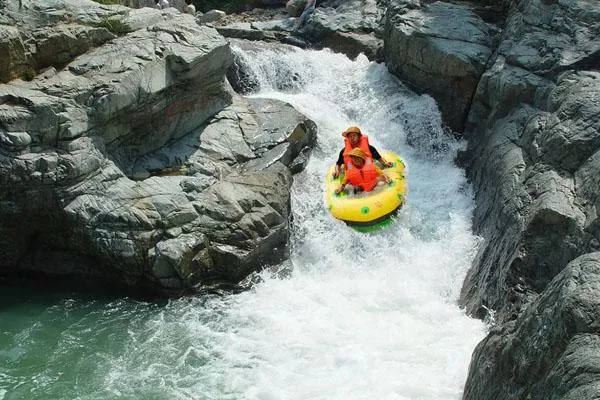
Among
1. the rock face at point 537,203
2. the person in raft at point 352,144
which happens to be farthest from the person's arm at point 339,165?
the rock face at point 537,203

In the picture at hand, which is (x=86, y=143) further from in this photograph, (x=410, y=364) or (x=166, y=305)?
(x=410, y=364)

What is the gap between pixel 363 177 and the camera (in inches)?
407

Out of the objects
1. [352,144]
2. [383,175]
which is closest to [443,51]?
[352,144]

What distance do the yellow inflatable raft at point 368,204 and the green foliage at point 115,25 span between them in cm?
418

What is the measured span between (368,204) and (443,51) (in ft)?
13.4

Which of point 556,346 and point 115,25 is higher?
point 115,25

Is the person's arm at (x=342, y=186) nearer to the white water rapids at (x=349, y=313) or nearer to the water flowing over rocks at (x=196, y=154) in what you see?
the white water rapids at (x=349, y=313)

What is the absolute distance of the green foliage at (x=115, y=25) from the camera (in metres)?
9.98

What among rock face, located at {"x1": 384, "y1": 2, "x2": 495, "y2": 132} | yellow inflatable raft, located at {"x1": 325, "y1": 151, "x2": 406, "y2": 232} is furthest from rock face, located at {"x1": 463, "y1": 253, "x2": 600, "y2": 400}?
rock face, located at {"x1": 384, "y1": 2, "x2": 495, "y2": 132}

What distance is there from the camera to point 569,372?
14.5 ft

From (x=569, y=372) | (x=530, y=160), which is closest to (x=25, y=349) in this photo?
(x=569, y=372)

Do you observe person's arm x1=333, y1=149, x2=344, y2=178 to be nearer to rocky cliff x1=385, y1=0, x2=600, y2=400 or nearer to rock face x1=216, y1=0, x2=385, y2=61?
rocky cliff x1=385, y1=0, x2=600, y2=400

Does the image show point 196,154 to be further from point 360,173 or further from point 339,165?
point 360,173

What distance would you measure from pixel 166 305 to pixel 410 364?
3455mm
